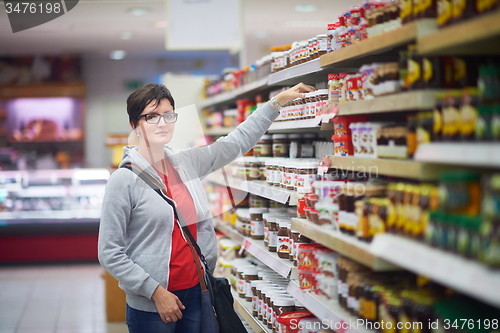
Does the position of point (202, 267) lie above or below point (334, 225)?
below

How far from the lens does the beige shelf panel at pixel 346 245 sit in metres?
1.70

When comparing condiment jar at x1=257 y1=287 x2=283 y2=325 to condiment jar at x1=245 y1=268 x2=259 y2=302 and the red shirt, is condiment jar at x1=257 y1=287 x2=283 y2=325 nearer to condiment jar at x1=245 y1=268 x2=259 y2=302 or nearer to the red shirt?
condiment jar at x1=245 y1=268 x2=259 y2=302

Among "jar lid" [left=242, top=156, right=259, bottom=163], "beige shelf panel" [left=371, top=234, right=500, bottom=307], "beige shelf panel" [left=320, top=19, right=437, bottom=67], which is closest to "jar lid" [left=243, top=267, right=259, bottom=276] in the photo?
"jar lid" [left=242, top=156, right=259, bottom=163]

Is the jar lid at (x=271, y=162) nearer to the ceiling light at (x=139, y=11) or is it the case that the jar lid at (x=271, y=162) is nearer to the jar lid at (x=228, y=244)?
the jar lid at (x=228, y=244)

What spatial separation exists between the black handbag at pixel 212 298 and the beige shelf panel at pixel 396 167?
2.59ft

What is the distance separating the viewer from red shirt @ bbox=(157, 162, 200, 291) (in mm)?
2500

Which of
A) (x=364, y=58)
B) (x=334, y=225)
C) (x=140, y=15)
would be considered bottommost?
(x=334, y=225)

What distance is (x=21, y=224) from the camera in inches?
292

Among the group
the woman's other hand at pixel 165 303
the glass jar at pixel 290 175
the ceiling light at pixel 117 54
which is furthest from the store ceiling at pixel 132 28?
the woman's other hand at pixel 165 303

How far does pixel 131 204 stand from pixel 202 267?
46cm

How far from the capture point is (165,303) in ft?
7.94

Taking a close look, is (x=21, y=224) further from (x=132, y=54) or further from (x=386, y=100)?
(x=386, y=100)

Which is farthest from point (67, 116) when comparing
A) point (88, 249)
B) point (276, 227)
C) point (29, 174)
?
point (276, 227)

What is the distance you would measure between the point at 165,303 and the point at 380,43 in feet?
4.73
